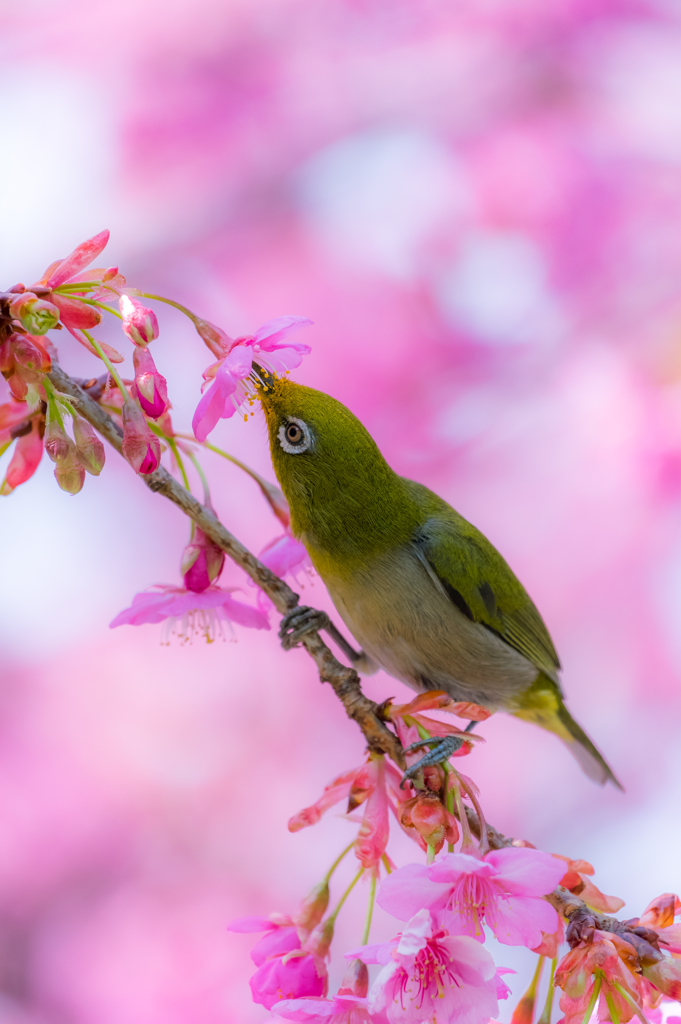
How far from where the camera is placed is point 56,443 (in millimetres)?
587

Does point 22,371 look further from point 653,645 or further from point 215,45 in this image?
point 653,645

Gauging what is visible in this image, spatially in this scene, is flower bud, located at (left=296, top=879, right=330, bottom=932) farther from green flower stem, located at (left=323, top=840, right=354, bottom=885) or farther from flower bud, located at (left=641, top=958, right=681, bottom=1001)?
flower bud, located at (left=641, top=958, right=681, bottom=1001)

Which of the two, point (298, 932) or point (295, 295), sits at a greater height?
point (295, 295)

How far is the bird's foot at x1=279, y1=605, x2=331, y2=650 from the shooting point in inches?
32.6

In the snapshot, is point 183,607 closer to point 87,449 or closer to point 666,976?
point 87,449

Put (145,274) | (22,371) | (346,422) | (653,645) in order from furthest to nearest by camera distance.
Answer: (653,645)
(145,274)
(346,422)
(22,371)

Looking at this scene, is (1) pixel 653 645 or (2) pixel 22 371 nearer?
(2) pixel 22 371

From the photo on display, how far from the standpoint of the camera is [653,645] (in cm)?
188

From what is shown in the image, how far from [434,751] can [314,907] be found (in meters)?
0.18

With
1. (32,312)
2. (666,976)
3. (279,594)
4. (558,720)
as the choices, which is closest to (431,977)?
(666,976)

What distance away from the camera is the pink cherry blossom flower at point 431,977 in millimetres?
515

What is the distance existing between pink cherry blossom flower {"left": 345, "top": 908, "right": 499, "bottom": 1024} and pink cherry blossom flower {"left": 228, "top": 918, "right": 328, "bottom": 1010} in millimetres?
111

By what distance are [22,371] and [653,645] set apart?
5.49 feet

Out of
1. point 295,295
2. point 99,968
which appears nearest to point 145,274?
point 295,295
